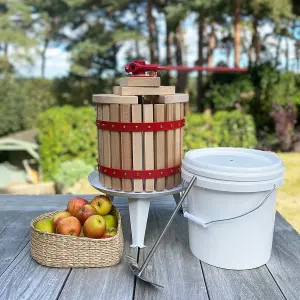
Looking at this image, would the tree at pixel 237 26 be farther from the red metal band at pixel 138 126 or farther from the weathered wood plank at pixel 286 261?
the red metal band at pixel 138 126

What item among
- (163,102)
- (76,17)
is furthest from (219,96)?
(163,102)

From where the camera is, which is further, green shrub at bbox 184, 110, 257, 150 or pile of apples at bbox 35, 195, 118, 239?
green shrub at bbox 184, 110, 257, 150

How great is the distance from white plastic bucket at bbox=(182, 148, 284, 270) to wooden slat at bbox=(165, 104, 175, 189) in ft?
0.48

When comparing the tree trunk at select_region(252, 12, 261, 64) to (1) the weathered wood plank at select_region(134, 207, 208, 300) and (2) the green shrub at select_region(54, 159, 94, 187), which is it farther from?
(1) the weathered wood plank at select_region(134, 207, 208, 300)

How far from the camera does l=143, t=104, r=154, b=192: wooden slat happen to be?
205 centimetres

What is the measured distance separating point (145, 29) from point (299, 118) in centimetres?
648

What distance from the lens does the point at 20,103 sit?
48.1 feet

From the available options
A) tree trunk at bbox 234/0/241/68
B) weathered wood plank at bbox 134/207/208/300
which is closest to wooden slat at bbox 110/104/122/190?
weathered wood plank at bbox 134/207/208/300

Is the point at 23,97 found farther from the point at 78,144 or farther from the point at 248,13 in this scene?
the point at 248,13

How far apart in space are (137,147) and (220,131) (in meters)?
6.15

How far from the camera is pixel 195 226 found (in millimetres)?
2031

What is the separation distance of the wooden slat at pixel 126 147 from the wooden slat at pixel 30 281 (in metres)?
0.56

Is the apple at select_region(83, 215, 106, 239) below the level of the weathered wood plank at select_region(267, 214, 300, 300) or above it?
above

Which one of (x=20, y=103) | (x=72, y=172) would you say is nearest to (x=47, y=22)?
(x=20, y=103)
